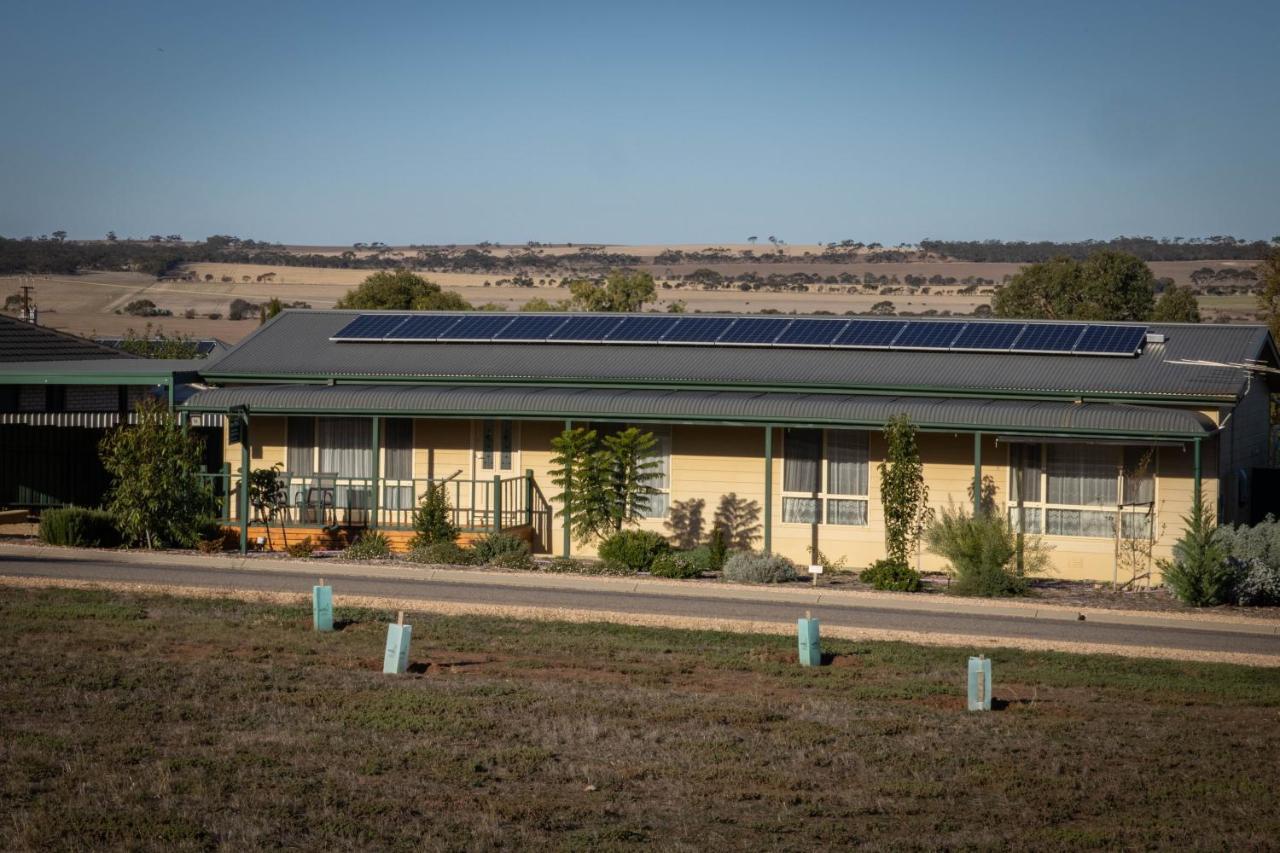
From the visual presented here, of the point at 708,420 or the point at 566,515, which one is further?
the point at 566,515

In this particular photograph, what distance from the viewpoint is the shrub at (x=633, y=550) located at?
23828 millimetres

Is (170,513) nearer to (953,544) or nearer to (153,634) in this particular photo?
(153,634)

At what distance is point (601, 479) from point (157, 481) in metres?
7.17

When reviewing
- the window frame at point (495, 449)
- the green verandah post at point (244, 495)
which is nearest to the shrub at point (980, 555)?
the window frame at point (495, 449)

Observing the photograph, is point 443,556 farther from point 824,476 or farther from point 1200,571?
point 1200,571

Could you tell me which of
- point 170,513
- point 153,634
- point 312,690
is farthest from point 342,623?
point 170,513

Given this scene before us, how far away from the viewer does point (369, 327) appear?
30.6 metres

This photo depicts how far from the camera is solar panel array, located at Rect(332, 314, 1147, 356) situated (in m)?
26.7

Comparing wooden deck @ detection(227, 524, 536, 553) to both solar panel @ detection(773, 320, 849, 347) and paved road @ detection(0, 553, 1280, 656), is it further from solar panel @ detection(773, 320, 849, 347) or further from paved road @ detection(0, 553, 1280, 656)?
solar panel @ detection(773, 320, 849, 347)

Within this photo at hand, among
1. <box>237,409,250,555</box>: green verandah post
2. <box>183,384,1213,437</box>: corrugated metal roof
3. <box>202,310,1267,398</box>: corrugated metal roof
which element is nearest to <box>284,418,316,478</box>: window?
<box>183,384,1213,437</box>: corrugated metal roof

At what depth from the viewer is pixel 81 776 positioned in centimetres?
1141

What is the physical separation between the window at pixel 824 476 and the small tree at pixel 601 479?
234 centimetres

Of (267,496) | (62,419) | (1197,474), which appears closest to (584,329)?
(267,496)

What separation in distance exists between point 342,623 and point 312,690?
372cm
